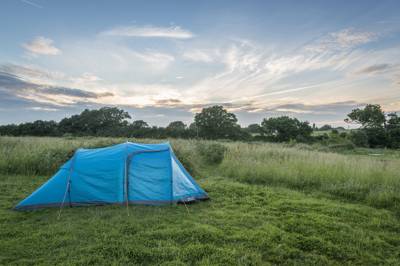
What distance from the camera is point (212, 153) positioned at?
1341cm

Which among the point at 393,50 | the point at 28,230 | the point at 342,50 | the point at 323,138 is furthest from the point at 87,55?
the point at 323,138

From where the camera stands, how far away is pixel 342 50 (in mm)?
10219

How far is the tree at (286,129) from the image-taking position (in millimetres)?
39906

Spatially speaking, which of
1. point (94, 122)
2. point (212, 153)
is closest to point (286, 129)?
point (212, 153)

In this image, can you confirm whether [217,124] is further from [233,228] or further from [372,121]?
[233,228]

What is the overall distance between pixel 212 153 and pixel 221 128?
2824 centimetres

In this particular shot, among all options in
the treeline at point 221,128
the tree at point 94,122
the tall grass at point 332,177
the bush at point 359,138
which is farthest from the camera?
the tree at point 94,122

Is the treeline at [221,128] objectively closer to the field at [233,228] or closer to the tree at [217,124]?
the tree at [217,124]

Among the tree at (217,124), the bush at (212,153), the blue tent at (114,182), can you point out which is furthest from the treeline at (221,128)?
the blue tent at (114,182)

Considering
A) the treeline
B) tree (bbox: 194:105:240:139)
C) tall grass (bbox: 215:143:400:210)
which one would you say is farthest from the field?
tree (bbox: 194:105:240:139)

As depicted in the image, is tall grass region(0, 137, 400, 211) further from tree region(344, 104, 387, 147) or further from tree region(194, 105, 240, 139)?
tree region(344, 104, 387, 147)

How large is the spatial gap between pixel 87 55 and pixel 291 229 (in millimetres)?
11871

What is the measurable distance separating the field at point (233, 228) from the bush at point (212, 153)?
5402 mm

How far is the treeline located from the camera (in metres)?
34.7
